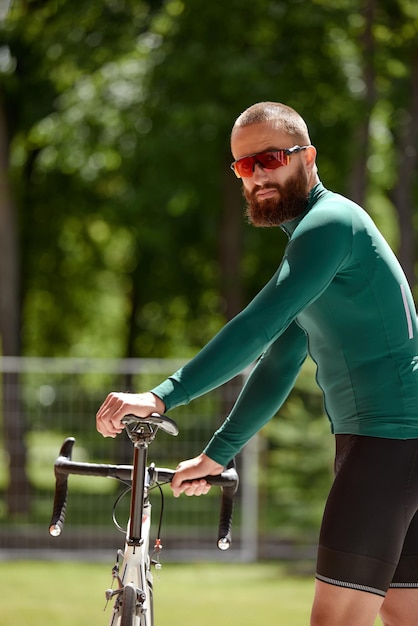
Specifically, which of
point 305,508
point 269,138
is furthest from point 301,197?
point 305,508

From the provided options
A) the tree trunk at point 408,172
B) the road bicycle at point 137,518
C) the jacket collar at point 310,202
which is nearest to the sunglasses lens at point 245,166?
the jacket collar at point 310,202

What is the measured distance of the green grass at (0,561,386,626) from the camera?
8.23 meters

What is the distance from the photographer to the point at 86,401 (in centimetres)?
1139

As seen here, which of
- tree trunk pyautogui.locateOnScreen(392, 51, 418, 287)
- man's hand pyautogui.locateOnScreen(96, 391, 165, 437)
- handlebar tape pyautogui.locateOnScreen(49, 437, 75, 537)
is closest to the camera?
man's hand pyautogui.locateOnScreen(96, 391, 165, 437)

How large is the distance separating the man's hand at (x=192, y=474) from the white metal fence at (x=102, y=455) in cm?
744

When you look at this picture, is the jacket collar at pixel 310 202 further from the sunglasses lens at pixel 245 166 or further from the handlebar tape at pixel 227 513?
the handlebar tape at pixel 227 513

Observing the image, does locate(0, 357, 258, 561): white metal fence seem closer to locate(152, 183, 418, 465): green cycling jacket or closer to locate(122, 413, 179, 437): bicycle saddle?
locate(152, 183, 418, 465): green cycling jacket

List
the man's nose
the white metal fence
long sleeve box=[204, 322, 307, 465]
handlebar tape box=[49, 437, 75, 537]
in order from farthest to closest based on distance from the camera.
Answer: the white metal fence → long sleeve box=[204, 322, 307, 465] → handlebar tape box=[49, 437, 75, 537] → the man's nose

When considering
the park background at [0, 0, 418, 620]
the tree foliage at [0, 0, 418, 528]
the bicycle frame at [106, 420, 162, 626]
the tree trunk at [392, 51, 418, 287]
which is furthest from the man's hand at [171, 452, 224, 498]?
the tree trunk at [392, 51, 418, 287]

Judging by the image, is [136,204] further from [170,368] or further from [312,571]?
[312,571]

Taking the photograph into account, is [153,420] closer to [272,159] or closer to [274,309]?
[274,309]

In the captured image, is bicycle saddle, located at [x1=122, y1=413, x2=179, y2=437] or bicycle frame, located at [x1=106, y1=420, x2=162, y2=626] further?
bicycle frame, located at [x1=106, y1=420, x2=162, y2=626]

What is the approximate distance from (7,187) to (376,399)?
13.2 metres

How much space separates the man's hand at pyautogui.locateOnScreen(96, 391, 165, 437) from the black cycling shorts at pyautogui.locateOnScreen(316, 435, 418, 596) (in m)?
0.64
